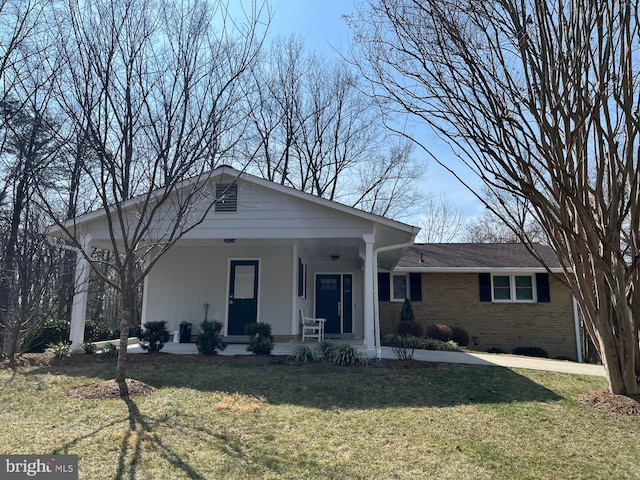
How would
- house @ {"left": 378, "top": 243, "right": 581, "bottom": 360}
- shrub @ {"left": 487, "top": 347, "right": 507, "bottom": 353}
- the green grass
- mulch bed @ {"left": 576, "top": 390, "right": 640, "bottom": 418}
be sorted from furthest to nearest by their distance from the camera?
house @ {"left": 378, "top": 243, "right": 581, "bottom": 360}, shrub @ {"left": 487, "top": 347, "right": 507, "bottom": 353}, mulch bed @ {"left": 576, "top": 390, "right": 640, "bottom": 418}, the green grass

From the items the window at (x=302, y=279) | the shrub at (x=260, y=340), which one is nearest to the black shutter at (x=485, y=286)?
the window at (x=302, y=279)

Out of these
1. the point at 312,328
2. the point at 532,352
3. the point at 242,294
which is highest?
the point at 242,294

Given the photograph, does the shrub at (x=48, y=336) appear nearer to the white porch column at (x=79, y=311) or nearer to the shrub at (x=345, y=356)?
the white porch column at (x=79, y=311)

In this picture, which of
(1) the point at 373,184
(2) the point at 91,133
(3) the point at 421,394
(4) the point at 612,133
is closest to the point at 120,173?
(2) the point at 91,133

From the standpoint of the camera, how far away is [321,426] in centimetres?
530

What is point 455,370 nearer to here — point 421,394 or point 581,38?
point 421,394

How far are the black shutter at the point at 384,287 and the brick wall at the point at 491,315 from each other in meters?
0.22

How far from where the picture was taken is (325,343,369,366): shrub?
8.62 meters

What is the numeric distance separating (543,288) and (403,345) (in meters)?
8.41

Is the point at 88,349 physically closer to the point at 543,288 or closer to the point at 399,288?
the point at 399,288

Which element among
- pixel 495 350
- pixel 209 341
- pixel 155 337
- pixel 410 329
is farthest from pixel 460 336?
pixel 155 337

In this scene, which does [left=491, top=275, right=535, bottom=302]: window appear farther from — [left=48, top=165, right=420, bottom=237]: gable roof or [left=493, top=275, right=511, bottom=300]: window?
[left=48, top=165, right=420, bottom=237]: gable roof

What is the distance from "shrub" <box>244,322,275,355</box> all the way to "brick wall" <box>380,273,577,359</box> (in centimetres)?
718

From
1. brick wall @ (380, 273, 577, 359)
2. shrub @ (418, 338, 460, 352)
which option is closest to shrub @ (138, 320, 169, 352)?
shrub @ (418, 338, 460, 352)
